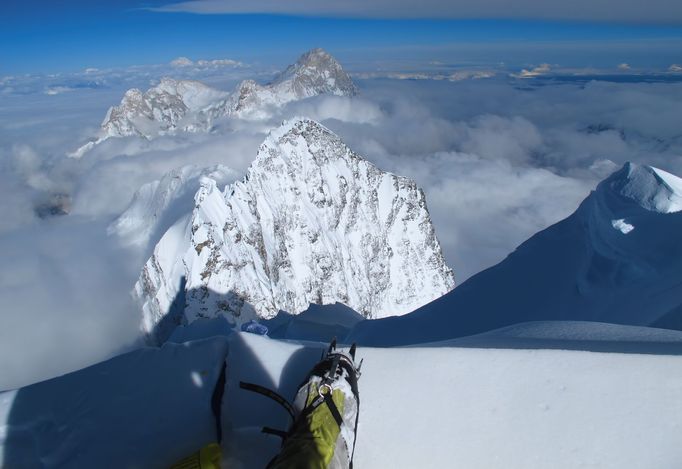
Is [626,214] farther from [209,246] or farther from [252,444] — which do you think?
[209,246]

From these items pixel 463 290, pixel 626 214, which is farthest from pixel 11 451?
pixel 626 214

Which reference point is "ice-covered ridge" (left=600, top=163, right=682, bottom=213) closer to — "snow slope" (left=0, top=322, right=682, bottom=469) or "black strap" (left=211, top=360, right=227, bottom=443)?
"snow slope" (left=0, top=322, right=682, bottom=469)

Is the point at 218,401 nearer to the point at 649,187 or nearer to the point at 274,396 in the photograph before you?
the point at 274,396

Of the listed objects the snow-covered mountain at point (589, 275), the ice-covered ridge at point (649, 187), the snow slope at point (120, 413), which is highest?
the ice-covered ridge at point (649, 187)

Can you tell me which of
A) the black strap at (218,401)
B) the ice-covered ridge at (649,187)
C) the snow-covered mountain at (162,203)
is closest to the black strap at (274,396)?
the black strap at (218,401)

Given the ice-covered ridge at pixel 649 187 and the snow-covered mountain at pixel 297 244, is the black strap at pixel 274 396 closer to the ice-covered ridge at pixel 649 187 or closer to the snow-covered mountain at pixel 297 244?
the ice-covered ridge at pixel 649 187

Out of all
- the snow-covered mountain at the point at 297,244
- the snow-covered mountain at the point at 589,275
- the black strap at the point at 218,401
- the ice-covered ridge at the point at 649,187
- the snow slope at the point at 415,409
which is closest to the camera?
the snow slope at the point at 415,409

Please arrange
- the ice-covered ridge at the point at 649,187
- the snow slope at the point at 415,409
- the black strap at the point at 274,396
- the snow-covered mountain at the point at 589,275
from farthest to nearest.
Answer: the ice-covered ridge at the point at 649,187
the snow-covered mountain at the point at 589,275
the black strap at the point at 274,396
the snow slope at the point at 415,409
